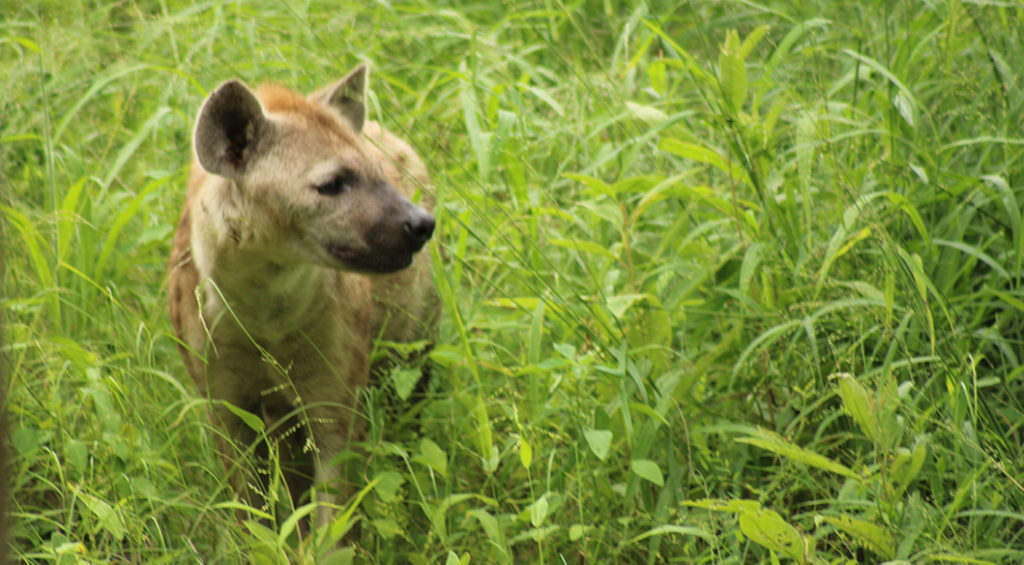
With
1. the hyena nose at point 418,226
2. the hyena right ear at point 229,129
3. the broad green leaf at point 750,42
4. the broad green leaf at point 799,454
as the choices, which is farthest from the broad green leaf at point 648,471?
the hyena right ear at point 229,129

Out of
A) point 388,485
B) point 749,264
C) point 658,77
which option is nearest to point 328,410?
point 388,485

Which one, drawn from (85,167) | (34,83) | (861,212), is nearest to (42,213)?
(85,167)

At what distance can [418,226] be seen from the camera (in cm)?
279

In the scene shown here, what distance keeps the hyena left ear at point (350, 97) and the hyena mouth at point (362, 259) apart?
53cm

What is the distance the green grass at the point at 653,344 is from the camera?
2592 mm

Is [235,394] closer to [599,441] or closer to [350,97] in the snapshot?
[350,97]

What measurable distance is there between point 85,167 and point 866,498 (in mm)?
2956

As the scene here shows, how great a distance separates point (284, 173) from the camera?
2828 millimetres

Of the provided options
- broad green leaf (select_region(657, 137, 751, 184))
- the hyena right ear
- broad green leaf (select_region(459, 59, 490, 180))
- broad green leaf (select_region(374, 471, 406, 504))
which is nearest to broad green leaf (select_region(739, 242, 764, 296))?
broad green leaf (select_region(657, 137, 751, 184))

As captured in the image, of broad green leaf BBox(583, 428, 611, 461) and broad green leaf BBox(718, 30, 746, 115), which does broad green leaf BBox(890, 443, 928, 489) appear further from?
broad green leaf BBox(718, 30, 746, 115)

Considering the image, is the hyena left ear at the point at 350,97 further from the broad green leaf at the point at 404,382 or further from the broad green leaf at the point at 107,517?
the broad green leaf at the point at 107,517

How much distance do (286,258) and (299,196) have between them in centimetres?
17

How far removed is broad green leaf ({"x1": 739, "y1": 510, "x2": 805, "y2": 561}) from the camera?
2232 mm

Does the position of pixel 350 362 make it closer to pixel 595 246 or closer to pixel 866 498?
pixel 595 246
